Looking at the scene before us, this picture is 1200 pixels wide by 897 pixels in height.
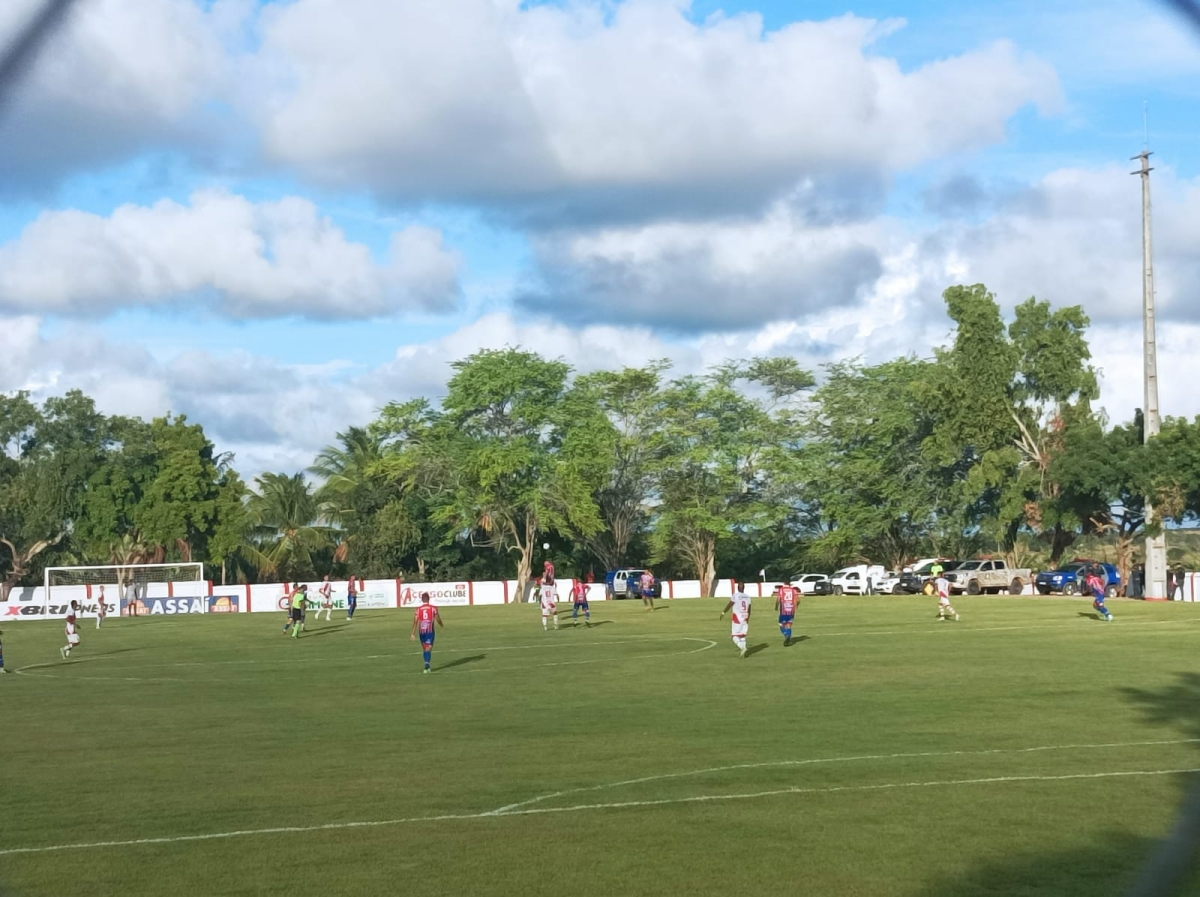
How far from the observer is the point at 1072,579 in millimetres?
64062

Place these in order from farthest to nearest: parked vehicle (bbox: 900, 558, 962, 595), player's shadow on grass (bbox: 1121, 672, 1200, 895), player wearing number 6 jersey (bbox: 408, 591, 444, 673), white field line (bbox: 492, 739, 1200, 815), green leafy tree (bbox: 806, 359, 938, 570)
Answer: green leafy tree (bbox: 806, 359, 938, 570)
parked vehicle (bbox: 900, 558, 962, 595)
player wearing number 6 jersey (bbox: 408, 591, 444, 673)
white field line (bbox: 492, 739, 1200, 815)
player's shadow on grass (bbox: 1121, 672, 1200, 895)

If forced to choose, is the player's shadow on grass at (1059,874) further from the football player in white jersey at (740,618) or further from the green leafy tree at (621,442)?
the green leafy tree at (621,442)

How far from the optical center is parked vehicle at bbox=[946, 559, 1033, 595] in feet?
223

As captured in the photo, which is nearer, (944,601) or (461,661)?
(461,661)

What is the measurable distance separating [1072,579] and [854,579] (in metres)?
14.0

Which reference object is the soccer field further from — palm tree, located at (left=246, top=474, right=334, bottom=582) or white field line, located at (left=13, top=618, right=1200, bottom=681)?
palm tree, located at (left=246, top=474, right=334, bottom=582)

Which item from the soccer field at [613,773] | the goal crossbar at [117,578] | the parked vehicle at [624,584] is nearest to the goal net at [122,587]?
the goal crossbar at [117,578]

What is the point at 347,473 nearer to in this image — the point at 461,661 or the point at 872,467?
the point at 872,467

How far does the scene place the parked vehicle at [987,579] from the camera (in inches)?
2675

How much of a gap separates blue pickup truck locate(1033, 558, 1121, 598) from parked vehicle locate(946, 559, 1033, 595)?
8.80 ft

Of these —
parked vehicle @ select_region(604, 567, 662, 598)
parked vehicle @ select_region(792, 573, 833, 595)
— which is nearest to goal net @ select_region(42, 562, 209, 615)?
parked vehicle @ select_region(604, 567, 662, 598)

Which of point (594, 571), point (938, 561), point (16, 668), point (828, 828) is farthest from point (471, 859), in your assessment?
point (594, 571)

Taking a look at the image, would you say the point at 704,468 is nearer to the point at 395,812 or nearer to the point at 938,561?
the point at 938,561

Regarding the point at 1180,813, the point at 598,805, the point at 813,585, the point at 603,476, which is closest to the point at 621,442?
the point at 603,476
